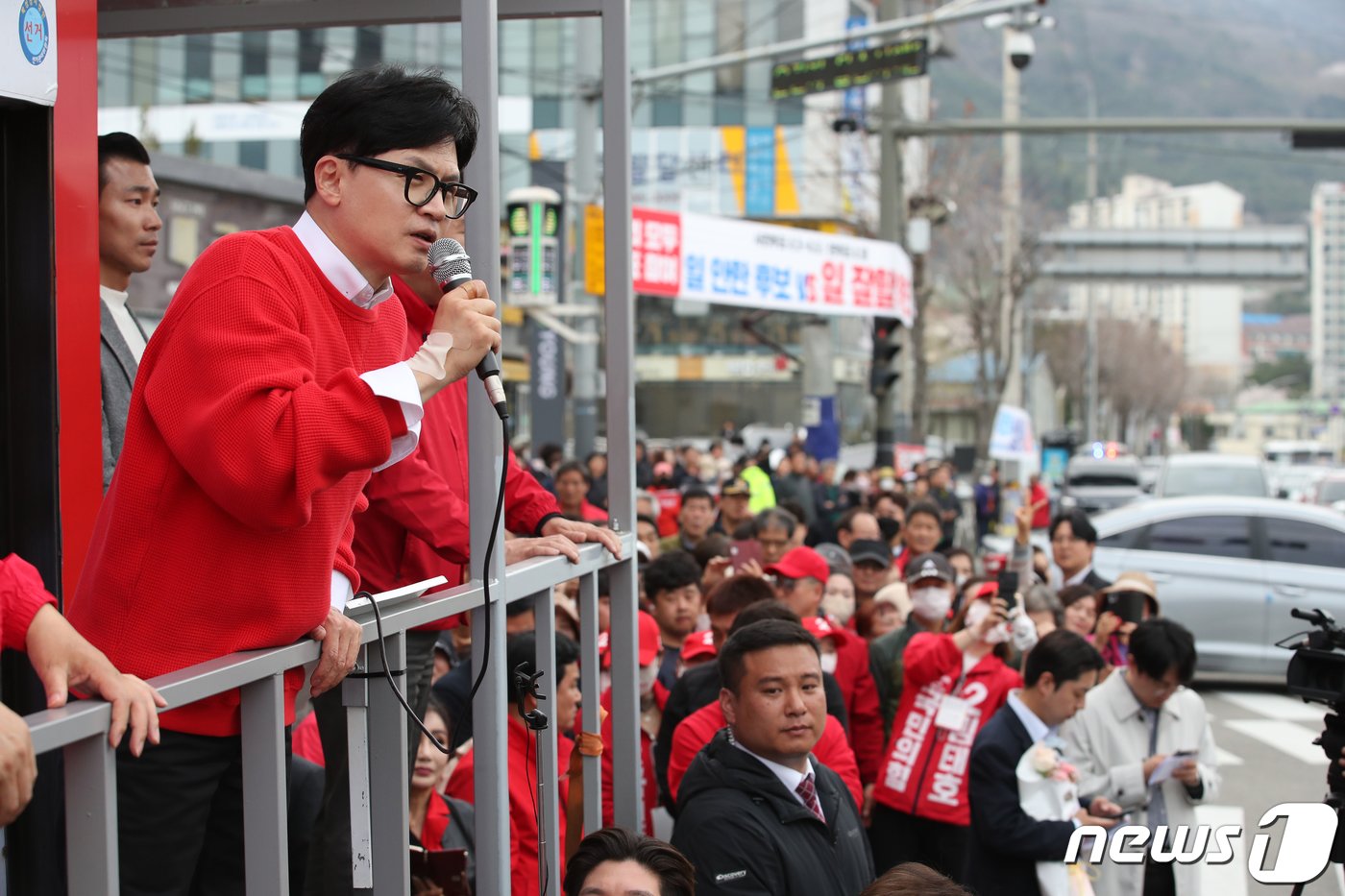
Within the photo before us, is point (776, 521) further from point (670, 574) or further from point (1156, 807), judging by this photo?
point (1156, 807)

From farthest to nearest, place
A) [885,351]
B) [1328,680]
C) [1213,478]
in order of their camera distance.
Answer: [1213,478] < [885,351] < [1328,680]

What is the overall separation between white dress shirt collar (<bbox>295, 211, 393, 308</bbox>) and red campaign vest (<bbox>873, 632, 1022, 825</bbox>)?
3.84m

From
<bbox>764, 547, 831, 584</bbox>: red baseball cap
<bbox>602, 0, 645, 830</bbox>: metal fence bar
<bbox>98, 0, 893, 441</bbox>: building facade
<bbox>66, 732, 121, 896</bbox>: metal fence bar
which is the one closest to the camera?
<bbox>66, 732, 121, 896</bbox>: metal fence bar

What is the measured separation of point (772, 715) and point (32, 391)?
206 centimetres

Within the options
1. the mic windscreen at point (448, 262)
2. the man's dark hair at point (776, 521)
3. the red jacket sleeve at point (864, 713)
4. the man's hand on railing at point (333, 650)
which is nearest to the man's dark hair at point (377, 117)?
the mic windscreen at point (448, 262)

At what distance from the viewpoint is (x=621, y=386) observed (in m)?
3.87

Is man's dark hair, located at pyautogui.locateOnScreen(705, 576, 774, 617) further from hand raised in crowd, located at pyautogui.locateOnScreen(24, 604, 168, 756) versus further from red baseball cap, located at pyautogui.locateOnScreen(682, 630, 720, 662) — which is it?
hand raised in crowd, located at pyautogui.locateOnScreen(24, 604, 168, 756)

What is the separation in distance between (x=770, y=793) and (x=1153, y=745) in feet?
7.99

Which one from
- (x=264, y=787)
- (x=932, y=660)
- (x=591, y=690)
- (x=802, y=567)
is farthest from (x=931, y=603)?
(x=264, y=787)

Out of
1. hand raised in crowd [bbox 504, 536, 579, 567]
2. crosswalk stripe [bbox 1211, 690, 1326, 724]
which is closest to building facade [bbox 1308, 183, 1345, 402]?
crosswalk stripe [bbox 1211, 690, 1326, 724]

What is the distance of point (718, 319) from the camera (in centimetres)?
5288

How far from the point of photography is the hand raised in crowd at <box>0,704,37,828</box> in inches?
67.8

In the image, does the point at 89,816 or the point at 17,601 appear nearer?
the point at 89,816

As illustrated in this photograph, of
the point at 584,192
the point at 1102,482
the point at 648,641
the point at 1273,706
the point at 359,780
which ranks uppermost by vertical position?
the point at 584,192
